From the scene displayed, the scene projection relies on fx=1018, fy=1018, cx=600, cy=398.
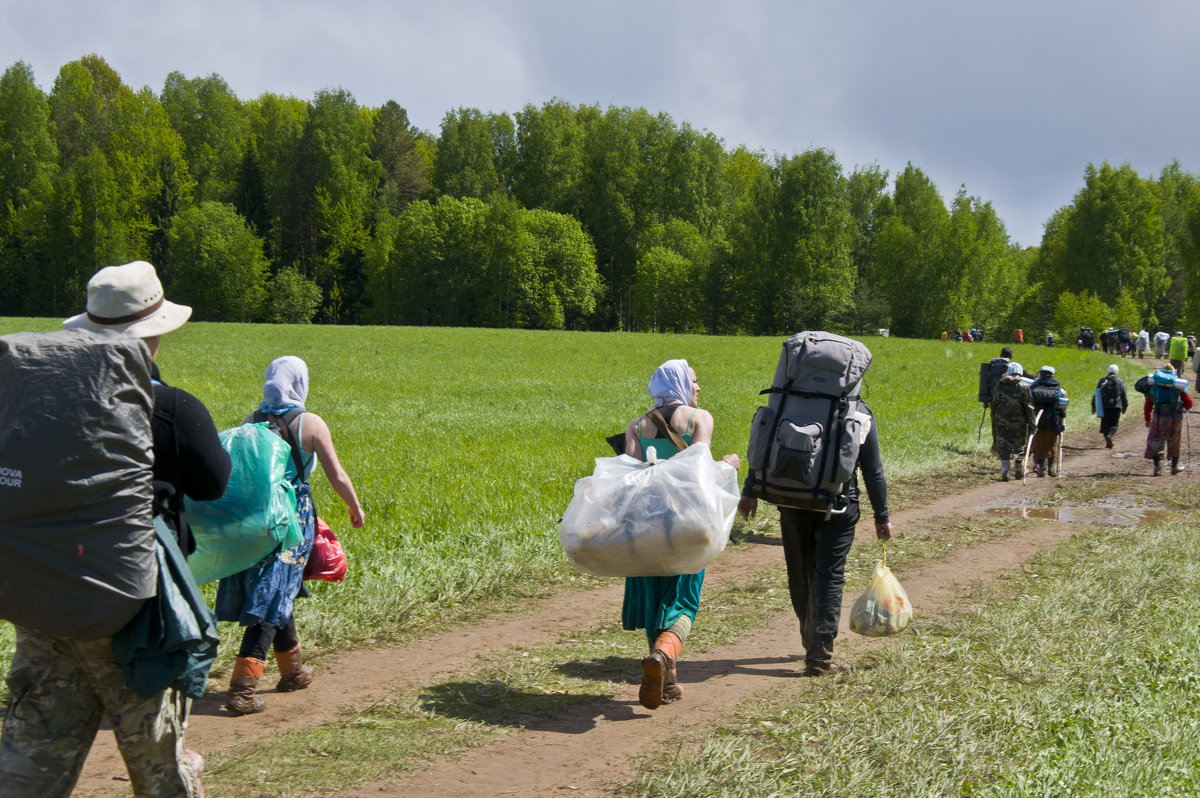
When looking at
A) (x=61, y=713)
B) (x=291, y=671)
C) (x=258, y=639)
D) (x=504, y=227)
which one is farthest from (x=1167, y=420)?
(x=504, y=227)

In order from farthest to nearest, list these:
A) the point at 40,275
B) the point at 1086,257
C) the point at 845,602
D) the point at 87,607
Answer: the point at 1086,257
the point at 40,275
the point at 845,602
the point at 87,607

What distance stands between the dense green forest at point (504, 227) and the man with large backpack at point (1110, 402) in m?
55.7

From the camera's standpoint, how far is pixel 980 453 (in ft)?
59.6

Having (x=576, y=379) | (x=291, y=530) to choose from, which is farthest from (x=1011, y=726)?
(x=576, y=379)

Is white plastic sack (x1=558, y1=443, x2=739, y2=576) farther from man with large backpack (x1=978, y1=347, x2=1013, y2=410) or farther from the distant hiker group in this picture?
man with large backpack (x1=978, y1=347, x2=1013, y2=410)

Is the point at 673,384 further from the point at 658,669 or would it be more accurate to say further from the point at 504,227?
the point at 504,227

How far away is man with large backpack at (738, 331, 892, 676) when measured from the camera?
545 centimetres

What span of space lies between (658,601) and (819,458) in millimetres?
1148

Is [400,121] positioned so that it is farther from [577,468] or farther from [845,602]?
[845,602]

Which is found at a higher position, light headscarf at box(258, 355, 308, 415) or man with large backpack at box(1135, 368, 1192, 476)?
light headscarf at box(258, 355, 308, 415)

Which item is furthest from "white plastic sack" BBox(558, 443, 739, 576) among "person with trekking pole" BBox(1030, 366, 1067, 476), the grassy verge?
"person with trekking pole" BBox(1030, 366, 1067, 476)

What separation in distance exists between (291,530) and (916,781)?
302 centimetres

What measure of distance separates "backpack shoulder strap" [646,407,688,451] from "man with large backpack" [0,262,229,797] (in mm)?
2778

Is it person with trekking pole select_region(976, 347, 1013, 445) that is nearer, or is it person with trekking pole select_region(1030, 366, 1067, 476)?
person with trekking pole select_region(1030, 366, 1067, 476)
